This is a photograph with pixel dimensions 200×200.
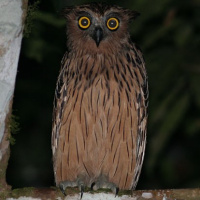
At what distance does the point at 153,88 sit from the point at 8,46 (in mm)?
2324

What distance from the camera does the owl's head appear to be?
16.5 ft

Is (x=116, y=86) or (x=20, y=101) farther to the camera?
(x=20, y=101)

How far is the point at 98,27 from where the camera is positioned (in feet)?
16.4

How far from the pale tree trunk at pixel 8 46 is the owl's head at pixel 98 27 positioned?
1591 millimetres

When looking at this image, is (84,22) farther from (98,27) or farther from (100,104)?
(100,104)

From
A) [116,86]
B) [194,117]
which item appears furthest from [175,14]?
[116,86]

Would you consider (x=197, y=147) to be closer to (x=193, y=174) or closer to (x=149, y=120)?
(x=193, y=174)

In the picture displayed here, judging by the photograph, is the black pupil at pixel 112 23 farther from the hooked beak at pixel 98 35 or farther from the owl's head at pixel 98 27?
the hooked beak at pixel 98 35

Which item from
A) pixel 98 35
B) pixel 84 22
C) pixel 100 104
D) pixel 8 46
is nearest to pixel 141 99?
pixel 100 104

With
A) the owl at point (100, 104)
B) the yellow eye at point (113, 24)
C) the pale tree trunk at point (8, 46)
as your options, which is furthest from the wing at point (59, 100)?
the pale tree trunk at point (8, 46)

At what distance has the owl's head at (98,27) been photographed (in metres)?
5.02

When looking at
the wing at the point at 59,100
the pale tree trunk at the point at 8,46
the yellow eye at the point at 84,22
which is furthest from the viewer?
the yellow eye at the point at 84,22

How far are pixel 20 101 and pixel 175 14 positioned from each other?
2.04 m

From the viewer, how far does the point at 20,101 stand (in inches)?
269
